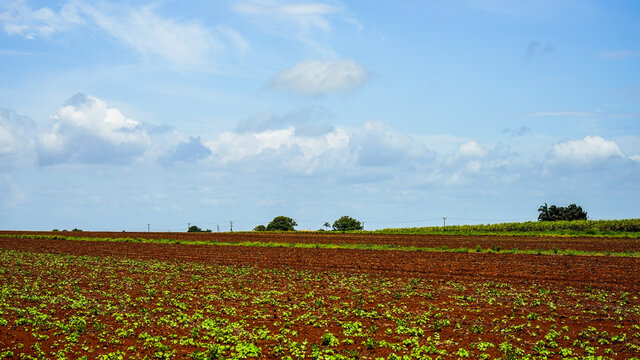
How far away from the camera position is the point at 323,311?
886 inches

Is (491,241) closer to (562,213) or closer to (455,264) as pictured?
(455,264)

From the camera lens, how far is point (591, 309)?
75.7ft

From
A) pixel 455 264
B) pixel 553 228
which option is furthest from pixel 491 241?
pixel 455 264

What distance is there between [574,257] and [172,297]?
34633 millimetres

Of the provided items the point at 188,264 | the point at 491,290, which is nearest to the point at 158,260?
the point at 188,264

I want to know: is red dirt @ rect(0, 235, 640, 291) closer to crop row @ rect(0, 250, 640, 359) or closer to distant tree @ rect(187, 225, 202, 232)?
crop row @ rect(0, 250, 640, 359)

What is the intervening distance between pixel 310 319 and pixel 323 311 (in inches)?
58.0

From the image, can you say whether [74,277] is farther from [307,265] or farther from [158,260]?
[307,265]

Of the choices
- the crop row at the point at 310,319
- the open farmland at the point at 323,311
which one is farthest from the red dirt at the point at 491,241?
the crop row at the point at 310,319

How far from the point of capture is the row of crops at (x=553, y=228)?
3410 inches

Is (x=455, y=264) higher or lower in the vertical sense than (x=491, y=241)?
lower

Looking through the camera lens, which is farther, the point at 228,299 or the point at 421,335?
the point at 228,299

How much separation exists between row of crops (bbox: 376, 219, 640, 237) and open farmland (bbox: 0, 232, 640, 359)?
52.0 m

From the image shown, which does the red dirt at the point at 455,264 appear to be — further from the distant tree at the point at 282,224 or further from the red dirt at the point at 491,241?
the distant tree at the point at 282,224
